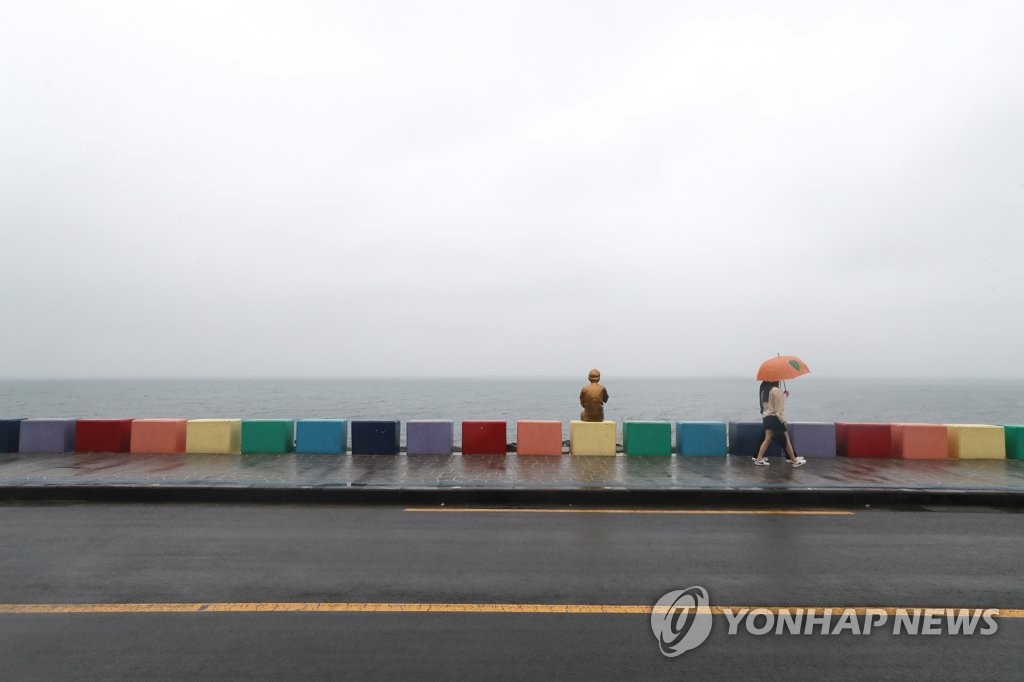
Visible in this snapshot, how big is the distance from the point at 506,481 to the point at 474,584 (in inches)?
154

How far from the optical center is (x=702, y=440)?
39.4 feet

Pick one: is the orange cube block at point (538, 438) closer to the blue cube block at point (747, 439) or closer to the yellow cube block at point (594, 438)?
the yellow cube block at point (594, 438)

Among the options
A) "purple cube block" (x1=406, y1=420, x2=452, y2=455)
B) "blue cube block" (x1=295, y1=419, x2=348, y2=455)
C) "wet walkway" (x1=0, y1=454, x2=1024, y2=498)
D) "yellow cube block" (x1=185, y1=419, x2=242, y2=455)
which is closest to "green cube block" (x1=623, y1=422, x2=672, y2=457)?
"wet walkway" (x1=0, y1=454, x2=1024, y2=498)

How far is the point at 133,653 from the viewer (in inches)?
151

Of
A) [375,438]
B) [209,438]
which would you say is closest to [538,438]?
[375,438]

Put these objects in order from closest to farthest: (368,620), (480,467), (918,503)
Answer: (368,620) → (918,503) → (480,467)

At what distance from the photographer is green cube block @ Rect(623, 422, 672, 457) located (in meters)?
11.9

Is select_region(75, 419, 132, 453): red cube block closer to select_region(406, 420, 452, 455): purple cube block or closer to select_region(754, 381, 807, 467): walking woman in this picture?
select_region(406, 420, 452, 455): purple cube block

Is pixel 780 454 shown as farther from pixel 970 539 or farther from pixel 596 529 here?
pixel 596 529

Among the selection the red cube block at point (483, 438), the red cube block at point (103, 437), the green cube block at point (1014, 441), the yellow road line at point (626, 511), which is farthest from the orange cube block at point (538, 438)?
the green cube block at point (1014, 441)

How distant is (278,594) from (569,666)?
8.43ft

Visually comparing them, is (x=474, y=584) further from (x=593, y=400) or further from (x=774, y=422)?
(x=774, y=422)

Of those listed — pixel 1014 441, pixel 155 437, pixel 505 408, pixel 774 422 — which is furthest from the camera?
pixel 505 408

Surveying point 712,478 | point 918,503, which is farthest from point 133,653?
point 918,503
